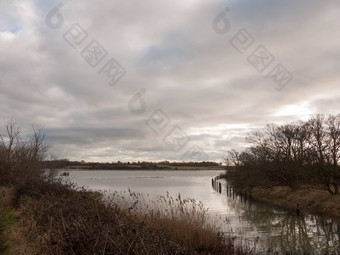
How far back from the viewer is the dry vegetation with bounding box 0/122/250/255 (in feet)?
20.7

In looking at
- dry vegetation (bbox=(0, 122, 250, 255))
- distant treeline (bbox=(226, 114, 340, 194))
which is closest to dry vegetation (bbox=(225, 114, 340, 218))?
distant treeline (bbox=(226, 114, 340, 194))

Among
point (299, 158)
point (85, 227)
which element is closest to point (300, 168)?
point (299, 158)

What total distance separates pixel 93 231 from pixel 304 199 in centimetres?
Answer: 2828

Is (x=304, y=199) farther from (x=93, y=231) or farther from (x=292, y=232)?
(x=93, y=231)

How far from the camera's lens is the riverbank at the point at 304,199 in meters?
25.5

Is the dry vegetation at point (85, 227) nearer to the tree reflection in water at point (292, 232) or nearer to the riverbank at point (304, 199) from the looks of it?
the tree reflection in water at point (292, 232)

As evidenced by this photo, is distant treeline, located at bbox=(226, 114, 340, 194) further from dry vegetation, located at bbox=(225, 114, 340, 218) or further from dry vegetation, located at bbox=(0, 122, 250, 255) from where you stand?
dry vegetation, located at bbox=(0, 122, 250, 255)

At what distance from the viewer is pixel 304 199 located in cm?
3097

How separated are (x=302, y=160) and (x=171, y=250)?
31.7m

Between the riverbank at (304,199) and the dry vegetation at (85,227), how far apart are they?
1513 cm

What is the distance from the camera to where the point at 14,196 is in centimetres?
1590

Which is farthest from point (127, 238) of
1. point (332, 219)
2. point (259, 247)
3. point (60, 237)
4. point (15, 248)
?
point (332, 219)

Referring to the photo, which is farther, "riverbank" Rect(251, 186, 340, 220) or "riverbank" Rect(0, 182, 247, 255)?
"riverbank" Rect(251, 186, 340, 220)

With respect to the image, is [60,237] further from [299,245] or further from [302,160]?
[302,160]
